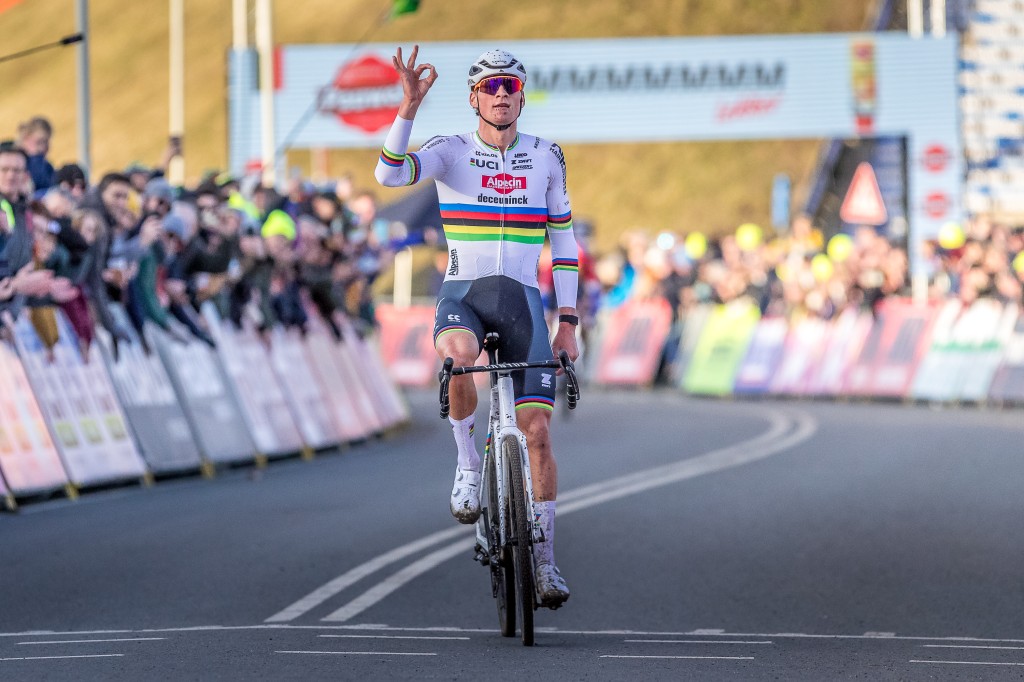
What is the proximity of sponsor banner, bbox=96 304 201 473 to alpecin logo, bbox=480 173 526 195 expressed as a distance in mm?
7430

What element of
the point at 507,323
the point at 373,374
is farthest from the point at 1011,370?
the point at 507,323

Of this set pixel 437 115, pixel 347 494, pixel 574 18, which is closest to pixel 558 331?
pixel 347 494

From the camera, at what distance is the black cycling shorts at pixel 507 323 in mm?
8117

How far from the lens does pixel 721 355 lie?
3111 cm

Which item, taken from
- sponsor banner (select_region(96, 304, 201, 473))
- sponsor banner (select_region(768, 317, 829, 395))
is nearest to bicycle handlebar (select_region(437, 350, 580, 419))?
sponsor banner (select_region(96, 304, 201, 473))

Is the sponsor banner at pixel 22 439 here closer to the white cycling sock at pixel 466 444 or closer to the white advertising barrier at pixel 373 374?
the white cycling sock at pixel 466 444

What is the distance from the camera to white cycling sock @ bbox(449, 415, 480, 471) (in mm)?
8188

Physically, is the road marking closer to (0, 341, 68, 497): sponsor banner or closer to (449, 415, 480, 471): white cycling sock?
(449, 415, 480, 471): white cycling sock

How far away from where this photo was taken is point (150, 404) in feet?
51.0

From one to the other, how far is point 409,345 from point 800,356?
7.63 m

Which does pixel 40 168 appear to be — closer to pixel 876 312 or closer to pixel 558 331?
pixel 558 331

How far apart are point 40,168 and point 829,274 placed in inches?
693

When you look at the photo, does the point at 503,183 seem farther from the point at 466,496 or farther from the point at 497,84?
the point at 466,496

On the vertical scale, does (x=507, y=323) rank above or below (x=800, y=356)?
above
